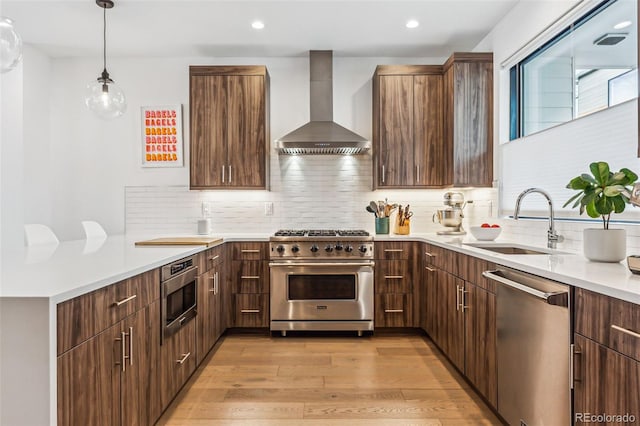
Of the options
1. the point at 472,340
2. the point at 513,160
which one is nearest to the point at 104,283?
the point at 472,340

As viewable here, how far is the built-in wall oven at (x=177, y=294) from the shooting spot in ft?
6.65

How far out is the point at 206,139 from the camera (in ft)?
12.4

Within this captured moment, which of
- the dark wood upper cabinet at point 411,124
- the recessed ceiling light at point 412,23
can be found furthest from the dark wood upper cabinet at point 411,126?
the recessed ceiling light at point 412,23

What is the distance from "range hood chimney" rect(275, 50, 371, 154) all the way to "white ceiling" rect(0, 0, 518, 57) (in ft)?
0.59

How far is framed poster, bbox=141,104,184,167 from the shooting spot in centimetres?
412

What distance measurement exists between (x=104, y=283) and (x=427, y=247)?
2.55 m

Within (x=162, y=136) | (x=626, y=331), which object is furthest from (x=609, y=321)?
(x=162, y=136)

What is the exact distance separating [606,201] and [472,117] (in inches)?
77.8

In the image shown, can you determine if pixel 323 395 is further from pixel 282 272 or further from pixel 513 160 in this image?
pixel 513 160

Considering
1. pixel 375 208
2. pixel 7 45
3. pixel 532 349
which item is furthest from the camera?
pixel 375 208

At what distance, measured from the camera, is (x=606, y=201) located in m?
1.70

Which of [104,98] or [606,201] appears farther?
[104,98]

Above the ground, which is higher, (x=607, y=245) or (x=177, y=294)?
(x=607, y=245)

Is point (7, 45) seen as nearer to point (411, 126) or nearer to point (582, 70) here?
point (411, 126)
